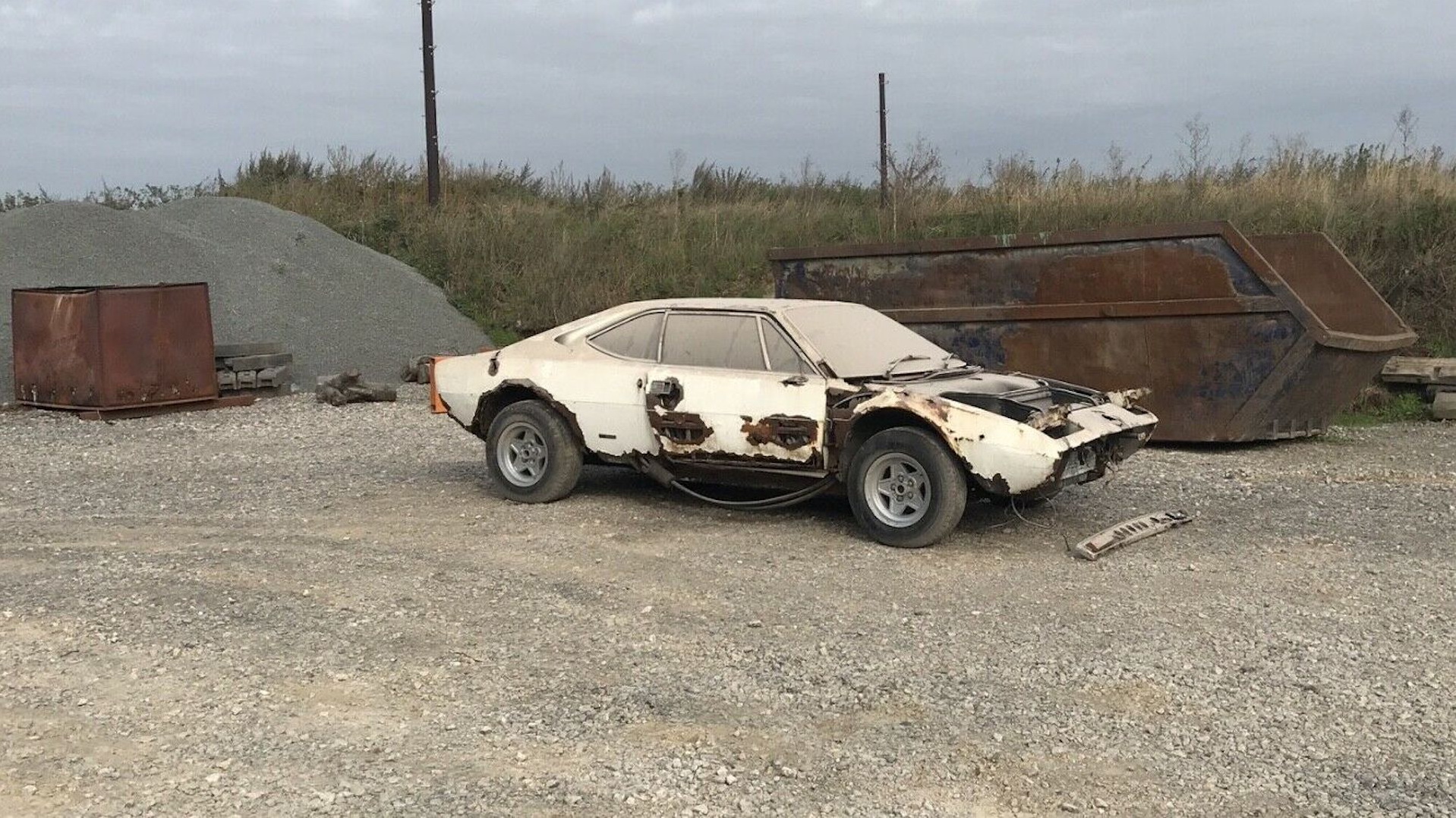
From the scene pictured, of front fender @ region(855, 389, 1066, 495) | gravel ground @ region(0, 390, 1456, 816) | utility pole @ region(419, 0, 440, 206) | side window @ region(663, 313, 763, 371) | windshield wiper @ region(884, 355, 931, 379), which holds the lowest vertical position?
gravel ground @ region(0, 390, 1456, 816)

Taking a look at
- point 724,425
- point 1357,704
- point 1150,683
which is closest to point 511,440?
point 724,425

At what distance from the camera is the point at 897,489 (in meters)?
7.45

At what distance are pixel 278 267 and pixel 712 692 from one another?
17.6 metres

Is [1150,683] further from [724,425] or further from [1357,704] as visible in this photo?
[724,425]

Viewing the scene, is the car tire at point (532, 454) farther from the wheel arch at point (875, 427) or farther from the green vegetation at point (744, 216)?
the green vegetation at point (744, 216)

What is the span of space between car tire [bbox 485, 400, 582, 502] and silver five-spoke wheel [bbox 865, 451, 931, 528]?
220 cm

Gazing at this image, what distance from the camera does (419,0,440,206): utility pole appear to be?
24422 mm

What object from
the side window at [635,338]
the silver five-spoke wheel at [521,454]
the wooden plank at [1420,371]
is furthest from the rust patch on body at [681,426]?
the wooden plank at [1420,371]

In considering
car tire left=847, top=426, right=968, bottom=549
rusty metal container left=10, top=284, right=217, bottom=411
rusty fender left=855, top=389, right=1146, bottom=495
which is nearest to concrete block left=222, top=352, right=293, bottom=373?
rusty metal container left=10, top=284, right=217, bottom=411

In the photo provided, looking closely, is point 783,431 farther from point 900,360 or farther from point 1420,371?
point 1420,371

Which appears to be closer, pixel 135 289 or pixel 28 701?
pixel 28 701

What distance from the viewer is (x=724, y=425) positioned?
793 cm

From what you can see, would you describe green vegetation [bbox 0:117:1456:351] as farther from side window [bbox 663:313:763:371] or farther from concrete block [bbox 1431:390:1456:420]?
side window [bbox 663:313:763:371]

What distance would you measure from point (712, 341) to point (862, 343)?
37.3 inches
